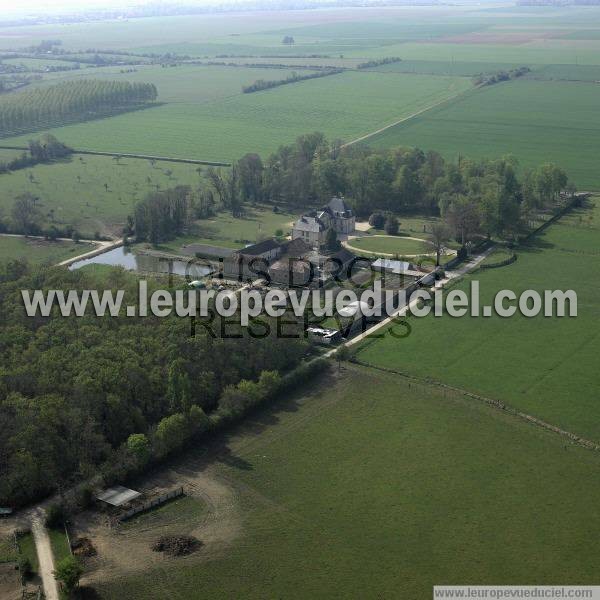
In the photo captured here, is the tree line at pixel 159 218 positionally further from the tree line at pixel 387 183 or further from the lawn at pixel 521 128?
the lawn at pixel 521 128

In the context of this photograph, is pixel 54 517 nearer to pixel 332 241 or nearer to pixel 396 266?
pixel 396 266

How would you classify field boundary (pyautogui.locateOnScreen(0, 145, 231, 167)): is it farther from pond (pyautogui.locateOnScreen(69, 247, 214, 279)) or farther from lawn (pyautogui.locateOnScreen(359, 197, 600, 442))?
lawn (pyautogui.locateOnScreen(359, 197, 600, 442))

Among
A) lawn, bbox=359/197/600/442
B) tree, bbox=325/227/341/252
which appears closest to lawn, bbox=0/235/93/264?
tree, bbox=325/227/341/252

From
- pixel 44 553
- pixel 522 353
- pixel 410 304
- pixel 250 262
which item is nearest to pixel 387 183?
pixel 250 262

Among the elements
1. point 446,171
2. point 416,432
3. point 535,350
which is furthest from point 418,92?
point 416,432

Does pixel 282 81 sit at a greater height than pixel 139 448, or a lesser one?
greater

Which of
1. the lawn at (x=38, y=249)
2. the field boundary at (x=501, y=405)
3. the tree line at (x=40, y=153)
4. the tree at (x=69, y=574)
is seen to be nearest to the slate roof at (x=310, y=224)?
the lawn at (x=38, y=249)
